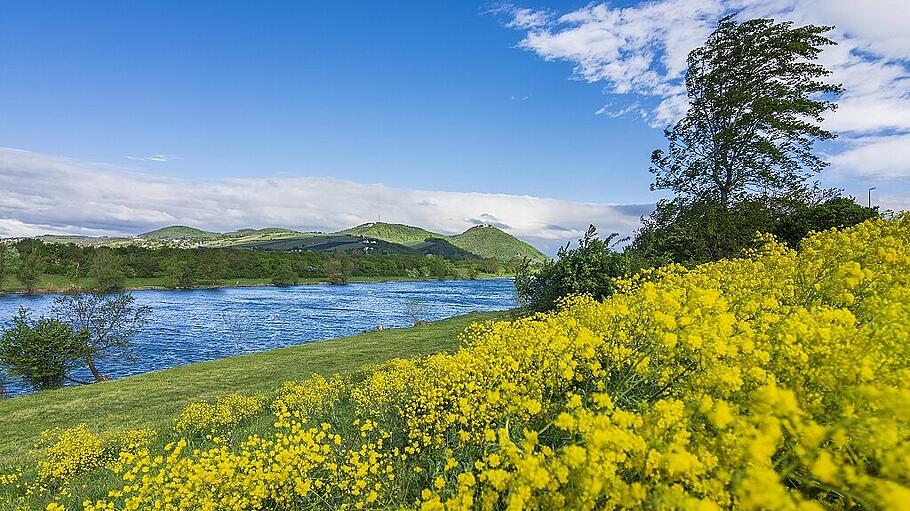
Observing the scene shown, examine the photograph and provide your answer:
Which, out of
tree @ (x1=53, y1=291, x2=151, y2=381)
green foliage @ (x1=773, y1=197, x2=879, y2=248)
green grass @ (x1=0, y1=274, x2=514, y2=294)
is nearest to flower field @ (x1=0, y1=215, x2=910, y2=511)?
green foliage @ (x1=773, y1=197, x2=879, y2=248)

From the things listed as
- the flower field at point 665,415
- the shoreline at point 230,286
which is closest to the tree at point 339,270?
the shoreline at point 230,286

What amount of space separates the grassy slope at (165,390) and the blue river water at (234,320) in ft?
32.3

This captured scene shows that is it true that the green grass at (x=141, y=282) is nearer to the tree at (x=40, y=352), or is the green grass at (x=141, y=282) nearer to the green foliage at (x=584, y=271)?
the tree at (x=40, y=352)

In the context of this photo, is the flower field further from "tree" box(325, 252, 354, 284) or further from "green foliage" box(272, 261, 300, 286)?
"tree" box(325, 252, 354, 284)

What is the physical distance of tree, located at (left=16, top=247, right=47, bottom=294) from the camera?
7531 cm

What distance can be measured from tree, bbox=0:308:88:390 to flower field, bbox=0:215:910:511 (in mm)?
23735

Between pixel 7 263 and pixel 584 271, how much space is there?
96.3 metres

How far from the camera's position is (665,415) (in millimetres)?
2160

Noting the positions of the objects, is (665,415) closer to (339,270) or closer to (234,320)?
(234,320)

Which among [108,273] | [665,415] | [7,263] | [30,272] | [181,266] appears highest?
[665,415]

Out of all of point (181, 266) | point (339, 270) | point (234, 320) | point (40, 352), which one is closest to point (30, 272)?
point (181, 266)

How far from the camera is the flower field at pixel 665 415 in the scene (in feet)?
5.85

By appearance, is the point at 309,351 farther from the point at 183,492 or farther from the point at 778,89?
Answer: the point at 778,89

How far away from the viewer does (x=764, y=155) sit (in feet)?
68.4
